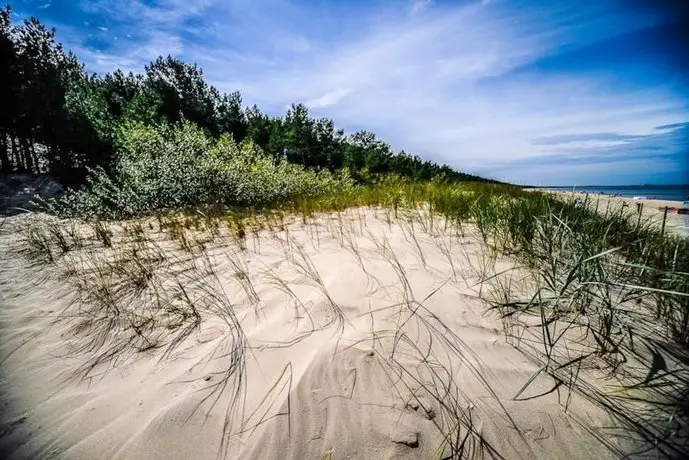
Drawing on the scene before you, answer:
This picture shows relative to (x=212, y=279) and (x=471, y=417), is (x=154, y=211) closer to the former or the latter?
(x=212, y=279)

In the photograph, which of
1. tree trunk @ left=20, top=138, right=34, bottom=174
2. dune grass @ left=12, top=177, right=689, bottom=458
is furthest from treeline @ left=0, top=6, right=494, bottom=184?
dune grass @ left=12, top=177, right=689, bottom=458

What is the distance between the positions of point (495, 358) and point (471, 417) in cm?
38

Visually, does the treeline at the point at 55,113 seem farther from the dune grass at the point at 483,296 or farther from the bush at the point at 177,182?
the dune grass at the point at 483,296

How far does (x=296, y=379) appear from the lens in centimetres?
125

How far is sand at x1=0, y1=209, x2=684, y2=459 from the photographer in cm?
102

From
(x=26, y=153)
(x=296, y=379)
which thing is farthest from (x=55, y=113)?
(x=296, y=379)

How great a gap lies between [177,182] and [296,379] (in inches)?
275

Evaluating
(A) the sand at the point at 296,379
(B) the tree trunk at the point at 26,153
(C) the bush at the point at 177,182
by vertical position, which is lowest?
(A) the sand at the point at 296,379

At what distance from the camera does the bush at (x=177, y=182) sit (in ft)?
19.0

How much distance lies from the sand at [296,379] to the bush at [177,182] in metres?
4.23

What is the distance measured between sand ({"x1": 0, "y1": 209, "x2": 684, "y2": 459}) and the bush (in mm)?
4235

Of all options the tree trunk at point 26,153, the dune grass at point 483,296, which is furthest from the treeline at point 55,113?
the dune grass at point 483,296

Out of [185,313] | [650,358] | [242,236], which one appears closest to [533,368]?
[650,358]

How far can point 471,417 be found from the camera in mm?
1078
